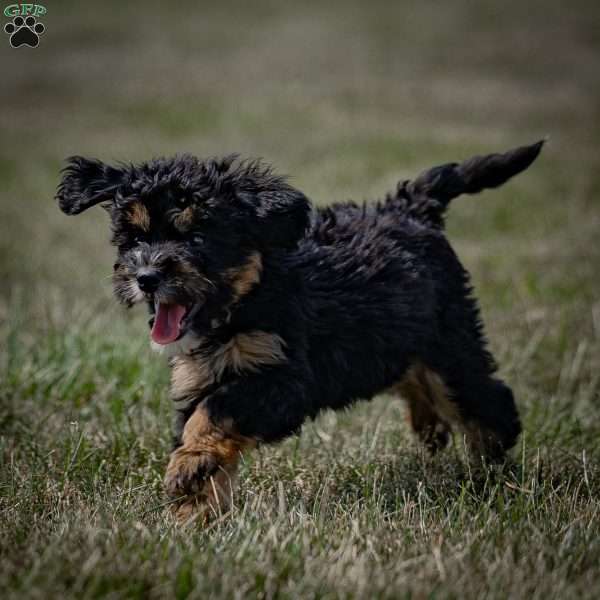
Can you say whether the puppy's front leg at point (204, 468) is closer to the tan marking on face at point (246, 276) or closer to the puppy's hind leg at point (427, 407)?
the tan marking on face at point (246, 276)

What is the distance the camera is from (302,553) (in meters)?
3.12

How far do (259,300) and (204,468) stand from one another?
0.77 metres

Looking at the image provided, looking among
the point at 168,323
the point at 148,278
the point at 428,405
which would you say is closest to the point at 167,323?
the point at 168,323

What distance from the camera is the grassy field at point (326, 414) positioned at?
9.90 feet

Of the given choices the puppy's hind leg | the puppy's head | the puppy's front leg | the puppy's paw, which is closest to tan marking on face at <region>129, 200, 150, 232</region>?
the puppy's head

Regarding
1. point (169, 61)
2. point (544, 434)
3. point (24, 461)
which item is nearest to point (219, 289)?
point (24, 461)

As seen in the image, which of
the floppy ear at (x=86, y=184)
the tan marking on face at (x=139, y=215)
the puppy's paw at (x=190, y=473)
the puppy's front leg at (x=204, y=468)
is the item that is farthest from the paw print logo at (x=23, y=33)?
the puppy's paw at (x=190, y=473)

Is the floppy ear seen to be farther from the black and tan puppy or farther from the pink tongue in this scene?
the pink tongue

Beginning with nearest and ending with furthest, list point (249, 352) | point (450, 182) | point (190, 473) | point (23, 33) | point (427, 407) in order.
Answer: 1. point (190, 473)
2. point (249, 352)
3. point (450, 182)
4. point (427, 407)
5. point (23, 33)

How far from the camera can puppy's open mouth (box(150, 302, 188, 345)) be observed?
3.92 meters

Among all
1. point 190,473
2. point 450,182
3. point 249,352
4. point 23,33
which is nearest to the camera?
point 190,473

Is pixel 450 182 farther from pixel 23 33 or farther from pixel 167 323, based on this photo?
pixel 23 33

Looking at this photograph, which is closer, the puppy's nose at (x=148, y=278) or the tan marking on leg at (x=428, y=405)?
the puppy's nose at (x=148, y=278)

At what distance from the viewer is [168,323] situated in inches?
155
